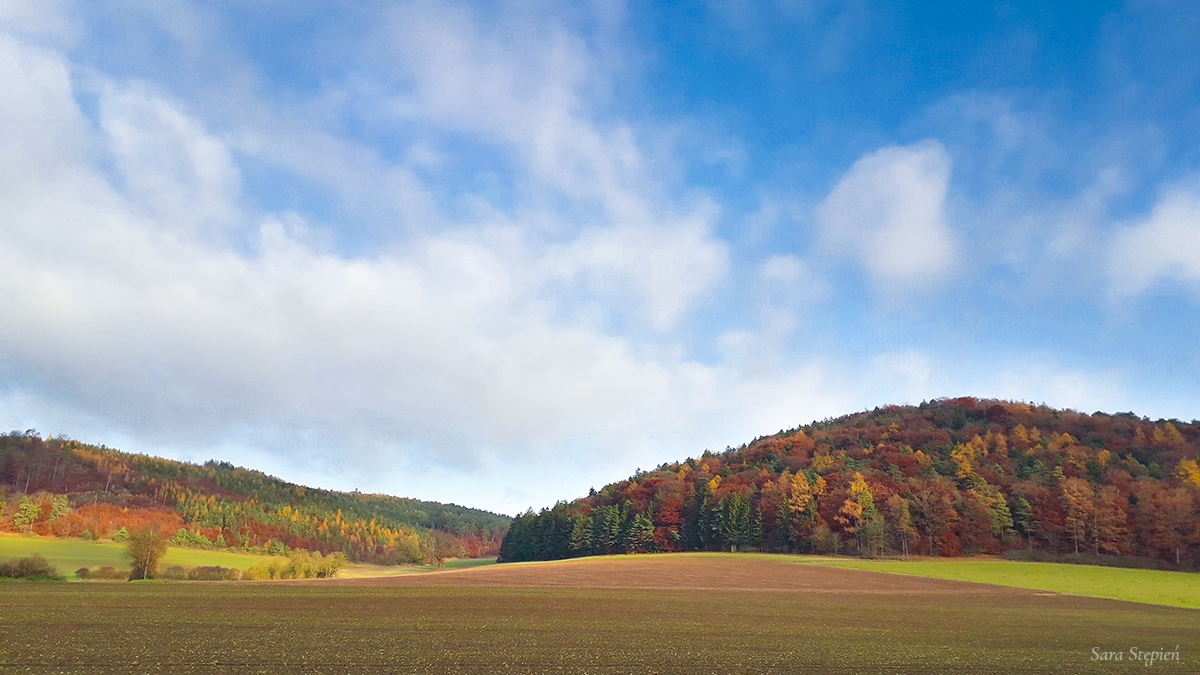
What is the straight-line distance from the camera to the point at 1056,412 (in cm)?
16425

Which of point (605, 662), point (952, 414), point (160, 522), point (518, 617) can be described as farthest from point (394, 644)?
point (160, 522)

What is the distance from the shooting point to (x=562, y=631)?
29.0 m

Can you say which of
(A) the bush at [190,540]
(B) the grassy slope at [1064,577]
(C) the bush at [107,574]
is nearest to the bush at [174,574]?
(C) the bush at [107,574]

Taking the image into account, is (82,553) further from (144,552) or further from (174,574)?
(144,552)

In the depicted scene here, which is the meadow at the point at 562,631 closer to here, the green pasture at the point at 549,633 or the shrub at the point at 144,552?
the green pasture at the point at 549,633

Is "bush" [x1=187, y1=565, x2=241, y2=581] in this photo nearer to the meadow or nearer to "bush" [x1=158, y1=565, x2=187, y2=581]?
"bush" [x1=158, y1=565, x2=187, y2=581]

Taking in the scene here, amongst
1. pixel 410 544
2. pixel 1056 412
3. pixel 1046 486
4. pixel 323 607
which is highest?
pixel 1056 412

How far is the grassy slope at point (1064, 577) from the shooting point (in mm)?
59031

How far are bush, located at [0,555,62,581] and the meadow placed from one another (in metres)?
11.2

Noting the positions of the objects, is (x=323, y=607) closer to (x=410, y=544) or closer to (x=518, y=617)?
(x=518, y=617)

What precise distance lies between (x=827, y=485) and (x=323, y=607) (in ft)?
367

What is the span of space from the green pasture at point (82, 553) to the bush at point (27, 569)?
34.8m

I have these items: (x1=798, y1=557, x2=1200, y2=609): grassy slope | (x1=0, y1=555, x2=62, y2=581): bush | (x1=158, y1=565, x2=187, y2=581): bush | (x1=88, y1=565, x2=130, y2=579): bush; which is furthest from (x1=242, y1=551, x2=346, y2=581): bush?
(x1=798, y1=557, x2=1200, y2=609): grassy slope

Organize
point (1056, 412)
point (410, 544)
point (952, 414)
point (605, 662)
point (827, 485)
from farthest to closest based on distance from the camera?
point (410, 544), point (952, 414), point (1056, 412), point (827, 485), point (605, 662)
